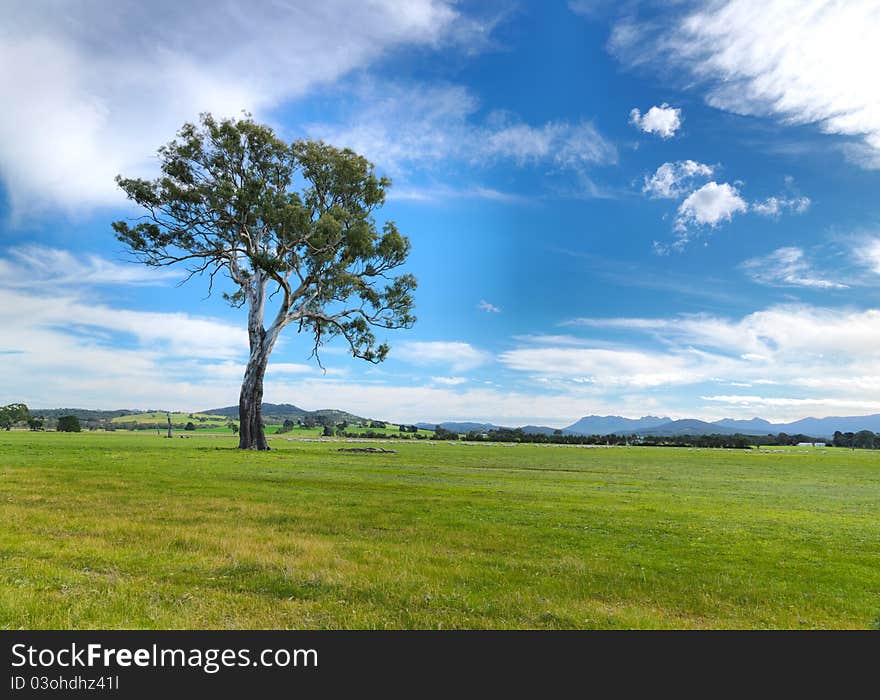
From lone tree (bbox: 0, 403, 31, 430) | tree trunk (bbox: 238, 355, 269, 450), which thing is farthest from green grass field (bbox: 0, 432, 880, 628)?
lone tree (bbox: 0, 403, 31, 430)

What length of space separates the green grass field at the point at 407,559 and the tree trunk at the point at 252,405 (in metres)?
27.7

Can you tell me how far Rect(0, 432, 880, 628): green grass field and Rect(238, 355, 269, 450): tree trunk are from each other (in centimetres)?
2768

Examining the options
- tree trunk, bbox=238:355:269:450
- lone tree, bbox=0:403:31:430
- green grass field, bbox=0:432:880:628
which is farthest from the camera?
lone tree, bbox=0:403:31:430

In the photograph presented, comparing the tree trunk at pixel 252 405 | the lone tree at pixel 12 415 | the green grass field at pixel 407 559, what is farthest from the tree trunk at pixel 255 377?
the lone tree at pixel 12 415

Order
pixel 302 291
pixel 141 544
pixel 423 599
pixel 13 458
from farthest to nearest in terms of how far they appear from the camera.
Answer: pixel 302 291 → pixel 13 458 → pixel 141 544 → pixel 423 599

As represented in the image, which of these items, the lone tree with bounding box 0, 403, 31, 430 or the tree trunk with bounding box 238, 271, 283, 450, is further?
the lone tree with bounding box 0, 403, 31, 430

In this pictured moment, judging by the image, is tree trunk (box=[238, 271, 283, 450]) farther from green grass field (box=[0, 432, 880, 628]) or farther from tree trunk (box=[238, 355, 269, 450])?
green grass field (box=[0, 432, 880, 628])

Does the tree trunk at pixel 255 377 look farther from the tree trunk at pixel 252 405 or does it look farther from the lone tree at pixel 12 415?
the lone tree at pixel 12 415

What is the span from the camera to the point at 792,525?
20766mm

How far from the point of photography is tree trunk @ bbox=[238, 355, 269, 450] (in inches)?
2111

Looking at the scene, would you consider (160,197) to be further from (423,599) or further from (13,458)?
(423,599)

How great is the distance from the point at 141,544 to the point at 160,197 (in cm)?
5028

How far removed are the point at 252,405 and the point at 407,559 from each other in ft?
150
